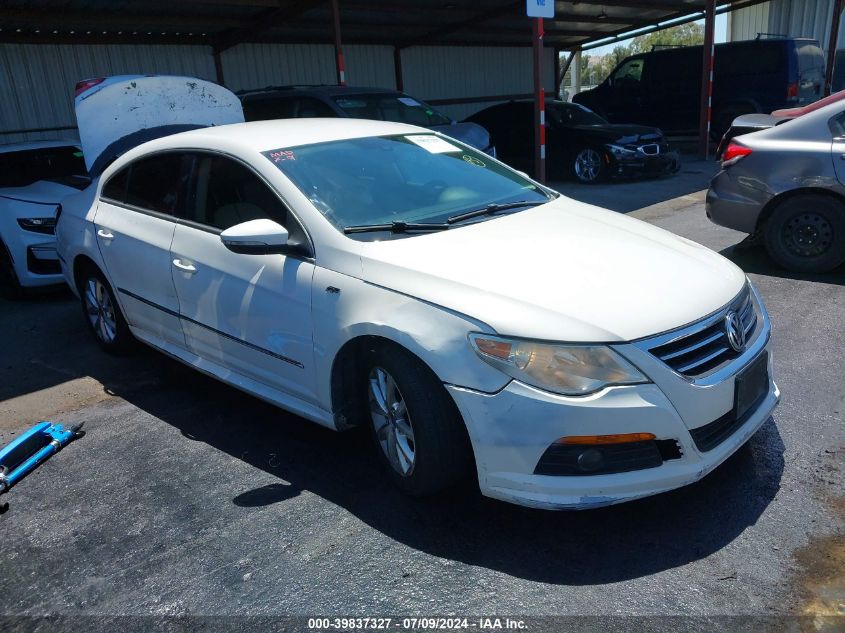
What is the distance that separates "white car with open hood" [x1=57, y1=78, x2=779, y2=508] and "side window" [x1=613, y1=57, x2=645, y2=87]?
13973 millimetres

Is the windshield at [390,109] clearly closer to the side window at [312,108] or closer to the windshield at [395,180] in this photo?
the side window at [312,108]

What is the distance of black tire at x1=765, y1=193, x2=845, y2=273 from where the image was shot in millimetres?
5895

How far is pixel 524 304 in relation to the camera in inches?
108

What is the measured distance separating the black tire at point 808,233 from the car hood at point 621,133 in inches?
246

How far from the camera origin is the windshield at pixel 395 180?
11.5ft

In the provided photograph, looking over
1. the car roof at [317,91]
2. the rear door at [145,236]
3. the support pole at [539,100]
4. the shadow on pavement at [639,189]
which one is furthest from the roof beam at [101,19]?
the rear door at [145,236]

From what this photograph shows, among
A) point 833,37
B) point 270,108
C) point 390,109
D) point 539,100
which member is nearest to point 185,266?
point 390,109

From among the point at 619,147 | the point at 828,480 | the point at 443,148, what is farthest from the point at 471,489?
the point at 619,147

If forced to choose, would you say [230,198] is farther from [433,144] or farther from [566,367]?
[566,367]

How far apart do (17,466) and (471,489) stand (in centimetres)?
233

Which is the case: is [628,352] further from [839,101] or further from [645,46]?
[645,46]

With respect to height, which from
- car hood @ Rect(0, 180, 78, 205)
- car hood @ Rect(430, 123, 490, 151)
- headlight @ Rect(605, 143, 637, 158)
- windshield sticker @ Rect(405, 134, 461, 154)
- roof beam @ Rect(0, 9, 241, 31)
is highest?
roof beam @ Rect(0, 9, 241, 31)

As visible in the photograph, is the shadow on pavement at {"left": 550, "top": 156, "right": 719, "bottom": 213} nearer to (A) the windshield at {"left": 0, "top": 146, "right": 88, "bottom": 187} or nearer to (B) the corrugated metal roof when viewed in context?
(B) the corrugated metal roof

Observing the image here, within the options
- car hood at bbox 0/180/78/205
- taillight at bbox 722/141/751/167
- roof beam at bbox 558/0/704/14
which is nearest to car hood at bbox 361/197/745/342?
taillight at bbox 722/141/751/167
